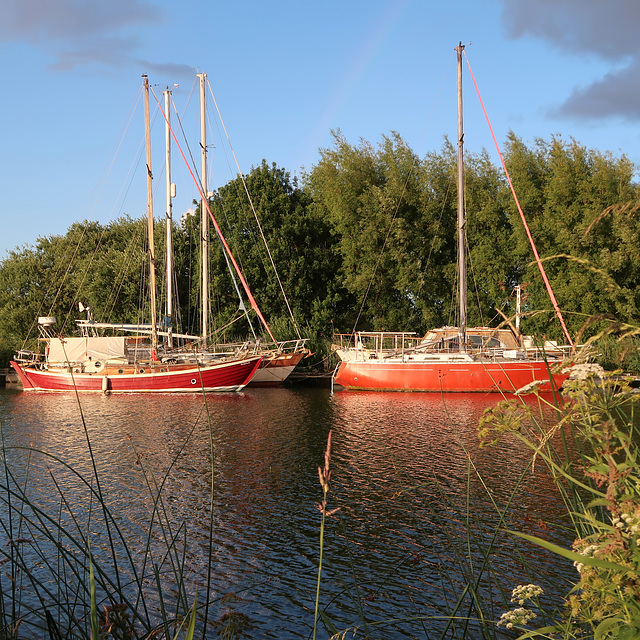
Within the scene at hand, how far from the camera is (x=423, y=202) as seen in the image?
121 feet

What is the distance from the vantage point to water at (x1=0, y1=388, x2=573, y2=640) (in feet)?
19.3

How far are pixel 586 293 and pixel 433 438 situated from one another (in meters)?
19.9

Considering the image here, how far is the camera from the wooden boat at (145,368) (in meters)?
27.8

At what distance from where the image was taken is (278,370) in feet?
105

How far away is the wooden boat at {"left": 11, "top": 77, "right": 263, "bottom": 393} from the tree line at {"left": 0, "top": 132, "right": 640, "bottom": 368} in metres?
3.82

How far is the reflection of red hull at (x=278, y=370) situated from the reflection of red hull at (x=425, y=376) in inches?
185

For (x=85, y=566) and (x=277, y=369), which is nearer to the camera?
(x=85, y=566)

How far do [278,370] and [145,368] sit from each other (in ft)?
21.4

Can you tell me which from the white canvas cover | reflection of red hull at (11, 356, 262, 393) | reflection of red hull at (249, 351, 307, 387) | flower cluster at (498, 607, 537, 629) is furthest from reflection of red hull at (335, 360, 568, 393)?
flower cluster at (498, 607, 537, 629)

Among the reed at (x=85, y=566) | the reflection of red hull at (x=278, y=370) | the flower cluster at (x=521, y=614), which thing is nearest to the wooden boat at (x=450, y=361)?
the reflection of red hull at (x=278, y=370)

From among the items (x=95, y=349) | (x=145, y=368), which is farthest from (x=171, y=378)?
(x=95, y=349)

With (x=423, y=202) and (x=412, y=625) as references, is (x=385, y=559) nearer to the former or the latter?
(x=412, y=625)

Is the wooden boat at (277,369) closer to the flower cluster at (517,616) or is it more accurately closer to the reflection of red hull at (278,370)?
the reflection of red hull at (278,370)

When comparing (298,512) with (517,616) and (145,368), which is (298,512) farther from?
(145,368)
